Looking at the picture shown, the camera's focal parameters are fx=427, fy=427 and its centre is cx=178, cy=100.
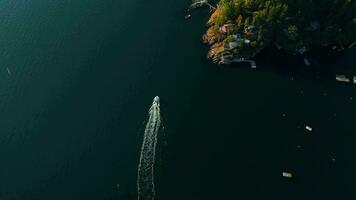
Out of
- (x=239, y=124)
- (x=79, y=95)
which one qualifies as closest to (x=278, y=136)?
(x=239, y=124)

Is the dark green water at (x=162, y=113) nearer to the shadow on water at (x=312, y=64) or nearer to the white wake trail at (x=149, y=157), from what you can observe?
the shadow on water at (x=312, y=64)

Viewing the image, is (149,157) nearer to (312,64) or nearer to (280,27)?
(280,27)

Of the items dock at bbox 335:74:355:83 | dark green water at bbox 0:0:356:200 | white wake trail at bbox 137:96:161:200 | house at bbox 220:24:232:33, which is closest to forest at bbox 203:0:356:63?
house at bbox 220:24:232:33

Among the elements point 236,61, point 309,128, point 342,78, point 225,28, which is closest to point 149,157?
point 236,61

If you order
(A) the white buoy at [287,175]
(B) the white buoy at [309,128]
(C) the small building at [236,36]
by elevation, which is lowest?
(A) the white buoy at [287,175]

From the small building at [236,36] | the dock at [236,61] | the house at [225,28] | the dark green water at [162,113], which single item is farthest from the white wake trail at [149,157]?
the house at [225,28]

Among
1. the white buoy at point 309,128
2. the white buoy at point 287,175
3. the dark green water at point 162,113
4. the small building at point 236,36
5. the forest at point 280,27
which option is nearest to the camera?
the dark green water at point 162,113

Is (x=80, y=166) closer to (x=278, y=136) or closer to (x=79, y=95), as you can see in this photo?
(x=79, y=95)
